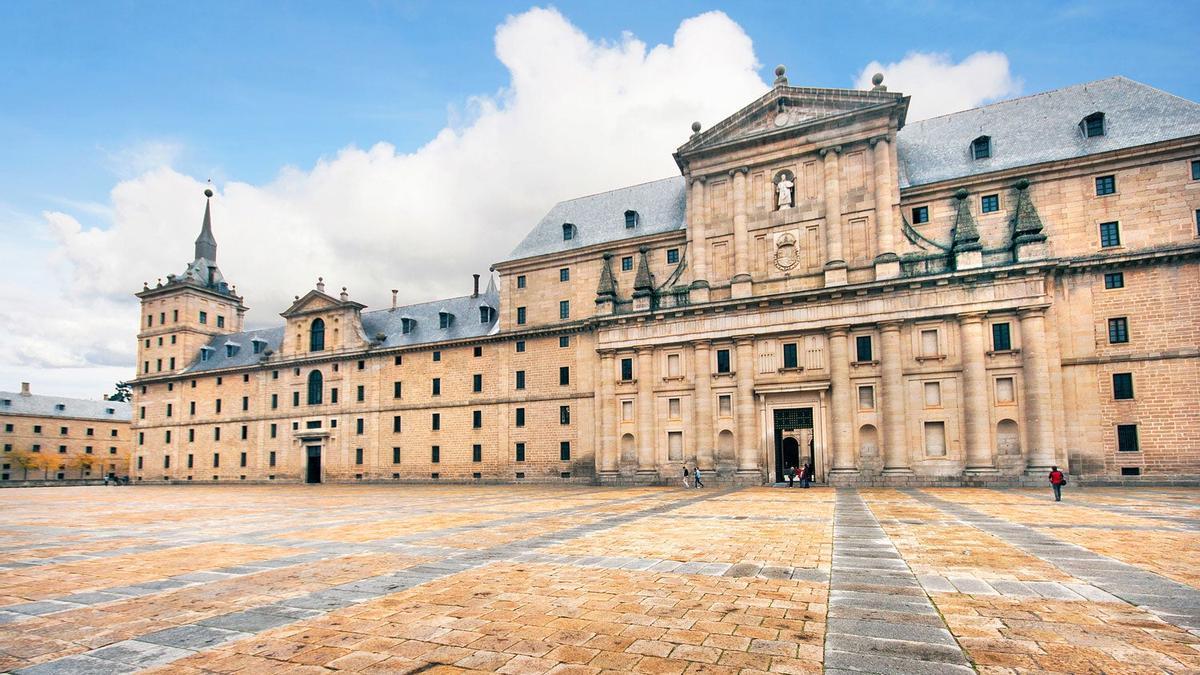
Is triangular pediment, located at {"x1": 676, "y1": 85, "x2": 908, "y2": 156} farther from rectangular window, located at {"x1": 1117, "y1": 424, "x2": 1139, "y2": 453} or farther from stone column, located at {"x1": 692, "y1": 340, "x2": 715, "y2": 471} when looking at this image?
rectangular window, located at {"x1": 1117, "y1": 424, "x2": 1139, "y2": 453}

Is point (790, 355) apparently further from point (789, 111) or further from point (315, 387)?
point (315, 387)

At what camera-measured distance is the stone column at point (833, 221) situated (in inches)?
1519

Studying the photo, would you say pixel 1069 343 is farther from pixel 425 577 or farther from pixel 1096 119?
pixel 425 577

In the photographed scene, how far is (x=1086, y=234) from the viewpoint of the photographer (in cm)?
3522

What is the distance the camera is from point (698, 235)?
43.7 m

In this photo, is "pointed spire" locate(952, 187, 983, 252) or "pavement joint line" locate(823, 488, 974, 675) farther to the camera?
"pointed spire" locate(952, 187, 983, 252)

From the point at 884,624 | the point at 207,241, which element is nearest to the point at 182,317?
the point at 207,241

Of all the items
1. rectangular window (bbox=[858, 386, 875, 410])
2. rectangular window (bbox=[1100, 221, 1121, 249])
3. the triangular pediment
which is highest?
the triangular pediment

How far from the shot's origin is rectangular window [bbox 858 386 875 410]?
37406mm

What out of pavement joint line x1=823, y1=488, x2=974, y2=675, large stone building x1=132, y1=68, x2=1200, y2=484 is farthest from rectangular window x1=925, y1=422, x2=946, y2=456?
pavement joint line x1=823, y1=488, x2=974, y2=675

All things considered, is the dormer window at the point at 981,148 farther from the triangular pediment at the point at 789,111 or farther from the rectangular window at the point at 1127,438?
the rectangular window at the point at 1127,438

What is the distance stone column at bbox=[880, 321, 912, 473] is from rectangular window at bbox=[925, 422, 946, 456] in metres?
1.13

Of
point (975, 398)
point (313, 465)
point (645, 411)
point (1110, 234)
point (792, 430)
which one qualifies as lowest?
point (313, 465)

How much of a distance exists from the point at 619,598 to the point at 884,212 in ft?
115
